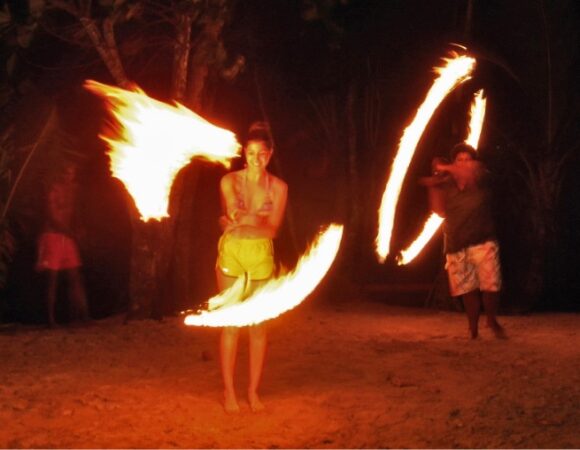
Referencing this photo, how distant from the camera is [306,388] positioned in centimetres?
Answer: 693

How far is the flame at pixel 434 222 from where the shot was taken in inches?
368

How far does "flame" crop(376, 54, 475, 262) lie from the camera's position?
9219mm

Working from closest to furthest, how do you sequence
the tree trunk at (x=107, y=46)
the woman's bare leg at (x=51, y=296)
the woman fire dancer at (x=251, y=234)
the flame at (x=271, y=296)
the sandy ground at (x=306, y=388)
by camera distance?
the sandy ground at (x=306, y=388) → the flame at (x=271, y=296) → the woman fire dancer at (x=251, y=234) → the tree trunk at (x=107, y=46) → the woman's bare leg at (x=51, y=296)

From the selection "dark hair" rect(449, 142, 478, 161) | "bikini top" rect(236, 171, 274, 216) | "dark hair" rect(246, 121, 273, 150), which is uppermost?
"dark hair" rect(449, 142, 478, 161)

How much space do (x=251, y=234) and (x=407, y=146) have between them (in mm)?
3583

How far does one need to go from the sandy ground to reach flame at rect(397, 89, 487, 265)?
33.9 inches

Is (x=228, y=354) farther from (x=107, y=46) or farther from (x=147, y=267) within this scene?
(x=107, y=46)

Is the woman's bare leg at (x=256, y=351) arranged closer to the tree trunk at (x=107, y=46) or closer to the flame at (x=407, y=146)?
the flame at (x=407, y=146)

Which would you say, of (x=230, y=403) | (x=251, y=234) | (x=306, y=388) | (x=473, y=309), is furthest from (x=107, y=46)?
(x=230, y=403)

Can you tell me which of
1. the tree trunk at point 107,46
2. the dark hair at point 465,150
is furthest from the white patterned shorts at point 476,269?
the tree trunk at point 107,46

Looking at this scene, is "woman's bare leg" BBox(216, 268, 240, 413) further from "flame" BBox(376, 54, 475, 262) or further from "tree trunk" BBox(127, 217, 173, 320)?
"tree trunk" BBox(127, 217, 173, 320)

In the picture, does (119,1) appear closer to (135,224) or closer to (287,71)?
(135,224)

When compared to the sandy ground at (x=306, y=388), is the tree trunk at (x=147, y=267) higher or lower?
higher

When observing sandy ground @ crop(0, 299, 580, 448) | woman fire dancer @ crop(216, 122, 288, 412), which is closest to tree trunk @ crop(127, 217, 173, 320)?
sandy ground @ crop(0, 299, 580, 448)
